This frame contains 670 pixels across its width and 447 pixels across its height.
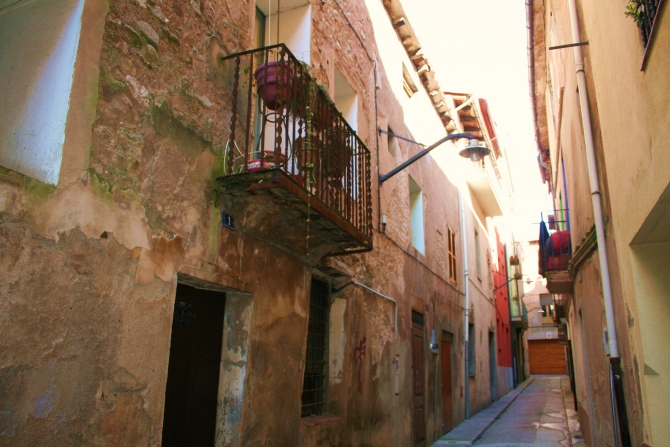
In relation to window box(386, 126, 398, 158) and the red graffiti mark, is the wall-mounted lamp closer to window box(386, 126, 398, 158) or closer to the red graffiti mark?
window box(386, 126, 398, 158)

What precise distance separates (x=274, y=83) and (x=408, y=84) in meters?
7.86

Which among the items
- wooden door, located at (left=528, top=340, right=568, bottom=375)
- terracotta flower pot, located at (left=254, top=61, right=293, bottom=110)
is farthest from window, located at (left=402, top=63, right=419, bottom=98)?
wooden door, located at (left=528, top=340, right=568, bottom=375)

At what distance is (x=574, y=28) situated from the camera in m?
6.30

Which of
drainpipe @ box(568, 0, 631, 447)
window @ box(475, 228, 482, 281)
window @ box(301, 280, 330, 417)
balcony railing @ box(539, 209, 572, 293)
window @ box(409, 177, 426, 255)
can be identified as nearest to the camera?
drainpipe @ box(568, 0, 631, 447)

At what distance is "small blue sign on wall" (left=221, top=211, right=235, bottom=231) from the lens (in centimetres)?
480

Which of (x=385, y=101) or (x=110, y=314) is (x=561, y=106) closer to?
(x=385, y=101)

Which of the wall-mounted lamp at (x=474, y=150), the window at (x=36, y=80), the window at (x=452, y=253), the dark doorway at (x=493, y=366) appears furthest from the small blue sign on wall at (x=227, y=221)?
the dark doorway at (x=493, y=366)

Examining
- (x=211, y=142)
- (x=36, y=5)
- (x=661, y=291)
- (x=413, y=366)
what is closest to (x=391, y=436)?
(x=413, y=366)

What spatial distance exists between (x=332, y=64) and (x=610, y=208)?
410 centimetres

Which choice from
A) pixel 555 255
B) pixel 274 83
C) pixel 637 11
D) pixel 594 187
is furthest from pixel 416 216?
pixel 637 11

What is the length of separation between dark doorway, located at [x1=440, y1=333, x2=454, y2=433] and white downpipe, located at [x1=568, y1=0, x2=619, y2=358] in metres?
6.93

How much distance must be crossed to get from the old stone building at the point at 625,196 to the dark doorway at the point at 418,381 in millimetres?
3217

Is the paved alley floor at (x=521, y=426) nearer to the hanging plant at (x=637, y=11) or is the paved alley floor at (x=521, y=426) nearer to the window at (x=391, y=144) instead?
the window at (x=391, y=144)

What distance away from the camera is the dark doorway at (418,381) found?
10.1 m
